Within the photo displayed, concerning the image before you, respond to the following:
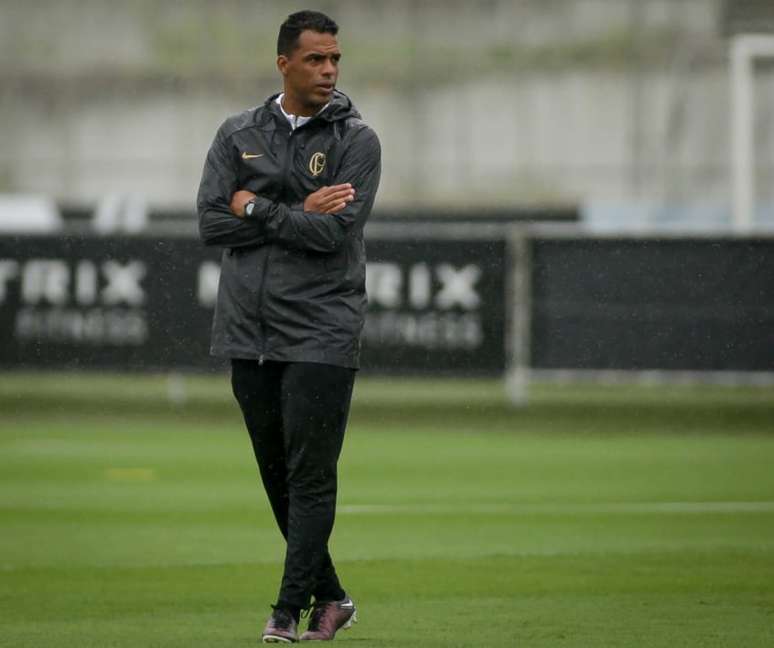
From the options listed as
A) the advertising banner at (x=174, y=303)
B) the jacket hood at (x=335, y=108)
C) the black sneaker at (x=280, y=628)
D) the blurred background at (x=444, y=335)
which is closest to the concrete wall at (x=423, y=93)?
the blurred background at (x=444, y=335)

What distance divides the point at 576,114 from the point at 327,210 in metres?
28.9

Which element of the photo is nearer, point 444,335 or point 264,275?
point 264,275

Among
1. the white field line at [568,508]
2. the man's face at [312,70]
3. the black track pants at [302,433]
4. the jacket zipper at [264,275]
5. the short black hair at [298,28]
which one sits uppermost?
the short black hair at [298,28]

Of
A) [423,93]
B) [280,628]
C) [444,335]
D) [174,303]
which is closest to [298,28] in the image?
[280,628]

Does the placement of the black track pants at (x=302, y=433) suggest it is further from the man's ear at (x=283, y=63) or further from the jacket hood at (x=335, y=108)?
the man's ear at (x=283, y=63)

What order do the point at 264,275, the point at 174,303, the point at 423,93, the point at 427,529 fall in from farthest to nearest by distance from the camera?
the point at 423,93
the point at 174,303
the point at 427,529
the point at 264,275

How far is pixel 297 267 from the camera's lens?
659cm

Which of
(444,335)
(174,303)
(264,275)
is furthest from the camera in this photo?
(174,303)

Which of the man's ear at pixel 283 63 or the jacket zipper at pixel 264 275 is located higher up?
the man's ear at pixel 283 63

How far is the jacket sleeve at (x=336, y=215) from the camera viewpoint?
647 centimetres

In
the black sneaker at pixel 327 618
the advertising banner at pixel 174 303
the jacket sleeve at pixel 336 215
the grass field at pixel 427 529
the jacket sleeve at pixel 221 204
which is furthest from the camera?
the advertising banner at pixel 174 303

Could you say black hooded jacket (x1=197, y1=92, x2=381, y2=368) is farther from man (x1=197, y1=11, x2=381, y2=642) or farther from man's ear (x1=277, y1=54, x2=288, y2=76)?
man's ear (x1=277, y1=54, x2=288, y2=76)

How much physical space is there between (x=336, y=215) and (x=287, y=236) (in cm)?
18

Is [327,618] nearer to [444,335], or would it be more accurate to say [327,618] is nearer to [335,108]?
[335,108]
